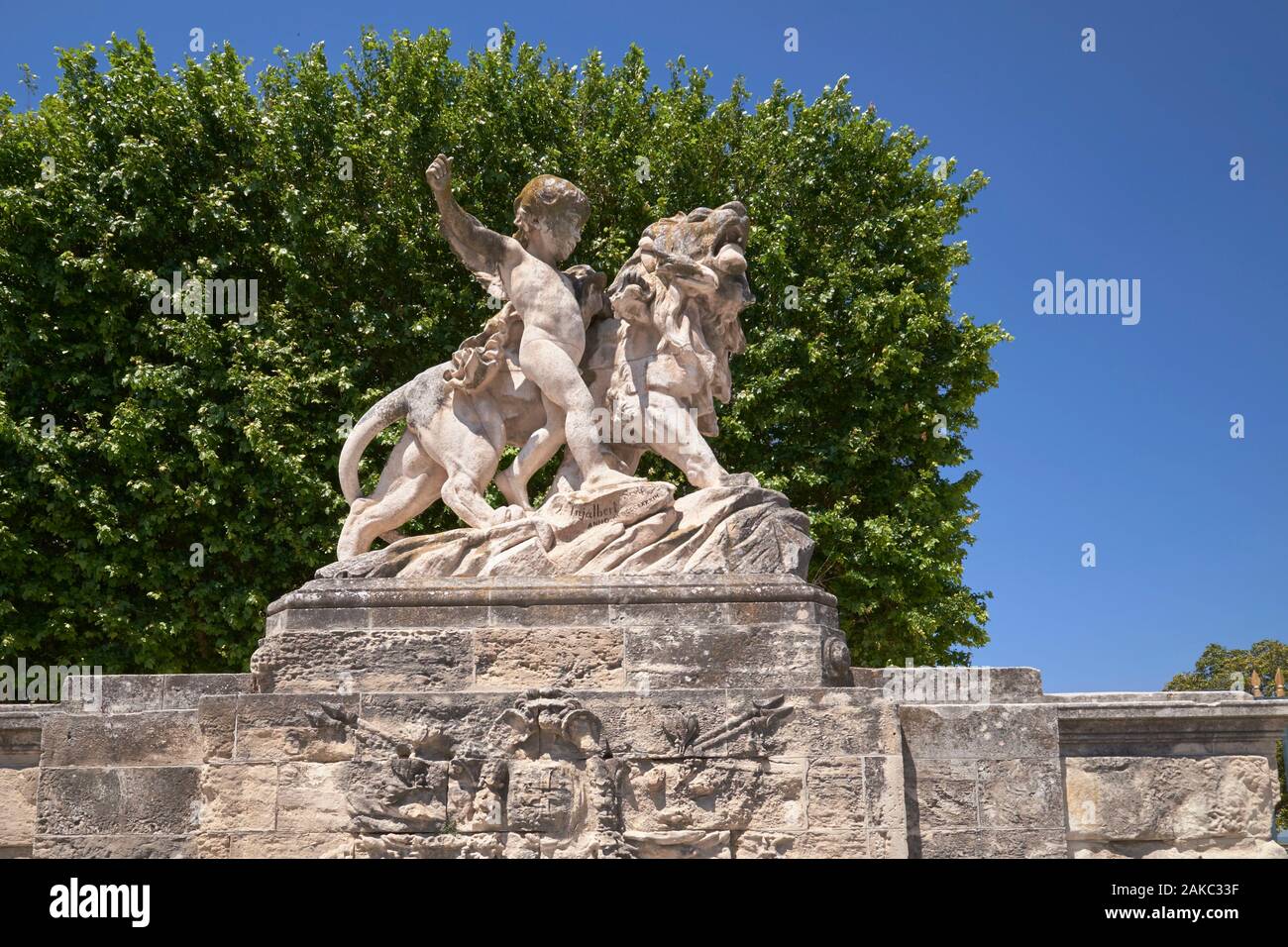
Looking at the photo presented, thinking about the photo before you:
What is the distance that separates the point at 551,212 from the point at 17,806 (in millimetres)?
5462

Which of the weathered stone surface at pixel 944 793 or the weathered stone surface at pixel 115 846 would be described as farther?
the weathered stone surface at pixel 115 846

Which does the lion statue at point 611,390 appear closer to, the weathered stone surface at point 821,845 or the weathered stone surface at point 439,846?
the weathered stone surface at point 439,846

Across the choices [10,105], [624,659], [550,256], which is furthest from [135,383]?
[624,659]

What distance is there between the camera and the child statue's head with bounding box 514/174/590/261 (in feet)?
29.2

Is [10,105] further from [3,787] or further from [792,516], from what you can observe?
[792,516]

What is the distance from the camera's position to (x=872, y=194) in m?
16.0

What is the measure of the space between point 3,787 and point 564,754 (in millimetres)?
3906

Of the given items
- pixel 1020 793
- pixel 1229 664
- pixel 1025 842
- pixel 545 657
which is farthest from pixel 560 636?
pixel 1229 664

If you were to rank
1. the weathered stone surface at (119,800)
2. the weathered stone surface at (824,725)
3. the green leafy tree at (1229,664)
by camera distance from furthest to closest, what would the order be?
the green leafy tree at (1229,664)
the weathered stone surface at (119,800)
the weathered stone surface at (824,725)

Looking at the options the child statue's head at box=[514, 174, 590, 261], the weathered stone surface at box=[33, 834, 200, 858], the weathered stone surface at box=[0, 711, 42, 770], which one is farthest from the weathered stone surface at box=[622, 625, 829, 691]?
the weathered stone surface at box=[0, 711, 42, 770]

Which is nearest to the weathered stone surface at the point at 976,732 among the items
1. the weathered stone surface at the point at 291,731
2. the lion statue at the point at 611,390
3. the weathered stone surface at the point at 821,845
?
the weathered stone surface at the point at 821,845

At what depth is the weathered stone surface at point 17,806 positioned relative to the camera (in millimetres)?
7965

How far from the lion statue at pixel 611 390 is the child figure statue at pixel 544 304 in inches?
5.9

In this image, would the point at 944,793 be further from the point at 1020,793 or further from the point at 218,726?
the point at 218,726
